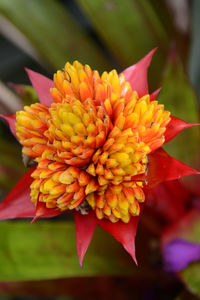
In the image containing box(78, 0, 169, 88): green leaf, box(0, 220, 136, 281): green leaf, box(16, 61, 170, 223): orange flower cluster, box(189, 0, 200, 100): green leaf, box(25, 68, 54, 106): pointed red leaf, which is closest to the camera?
box(16, 61, 170, 223): orange flower cluster

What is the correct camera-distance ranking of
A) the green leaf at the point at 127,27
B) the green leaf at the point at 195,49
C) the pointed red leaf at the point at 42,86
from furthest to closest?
the green leaf at the point at 195,49, the green leaf at the point at 127,27, the pointed red leaf at the point at 42,86

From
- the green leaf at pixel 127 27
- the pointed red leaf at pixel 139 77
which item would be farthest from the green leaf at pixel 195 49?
the pointed red leaf at pixel 139 77

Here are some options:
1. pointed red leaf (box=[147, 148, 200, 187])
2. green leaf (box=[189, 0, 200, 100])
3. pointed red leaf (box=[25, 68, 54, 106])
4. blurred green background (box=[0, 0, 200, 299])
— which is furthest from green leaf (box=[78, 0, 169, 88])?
pointed red leaf (box=[147, 148, 200, 187])

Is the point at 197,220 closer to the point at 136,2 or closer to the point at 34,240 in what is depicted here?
the point at 34,240

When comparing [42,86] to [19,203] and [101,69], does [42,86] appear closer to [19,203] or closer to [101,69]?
[19,203]

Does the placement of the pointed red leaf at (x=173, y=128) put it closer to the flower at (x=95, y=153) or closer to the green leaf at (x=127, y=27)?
the flower at (x=95, y=153)

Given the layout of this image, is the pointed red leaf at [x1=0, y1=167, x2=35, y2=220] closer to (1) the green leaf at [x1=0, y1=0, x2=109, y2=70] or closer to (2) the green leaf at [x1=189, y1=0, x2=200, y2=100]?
(1) the green leaf at [x1=0, y1=0, x2=109, y2=70]

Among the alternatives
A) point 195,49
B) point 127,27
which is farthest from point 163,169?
point 195,49

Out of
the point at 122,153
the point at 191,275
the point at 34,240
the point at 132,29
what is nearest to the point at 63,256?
the point at 34,240
